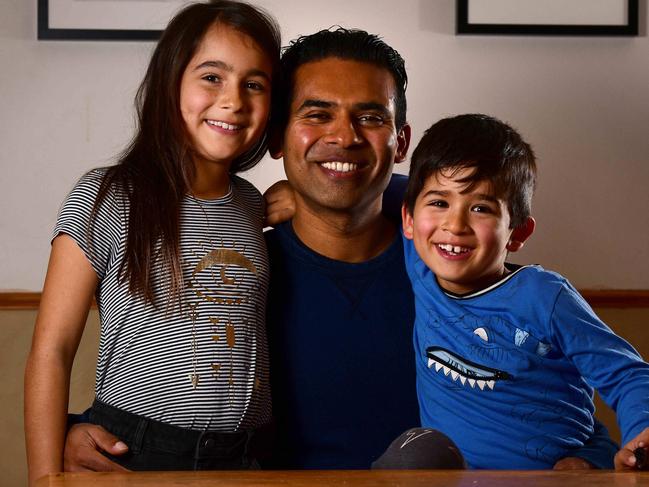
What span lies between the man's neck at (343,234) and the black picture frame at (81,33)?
582 millimetres

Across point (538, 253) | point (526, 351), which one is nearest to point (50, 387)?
point (526, 351)

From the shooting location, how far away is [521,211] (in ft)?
5.18

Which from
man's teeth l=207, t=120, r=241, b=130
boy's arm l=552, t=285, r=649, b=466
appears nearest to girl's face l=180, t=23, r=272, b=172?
man's teeth l=207, t=120, r=241, b=130

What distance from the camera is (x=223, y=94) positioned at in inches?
63.0

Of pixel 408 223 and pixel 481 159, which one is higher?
pixel 481 159

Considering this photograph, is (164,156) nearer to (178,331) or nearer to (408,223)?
(178,331)

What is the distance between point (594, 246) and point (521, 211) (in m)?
0.70

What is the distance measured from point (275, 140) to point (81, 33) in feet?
1.86

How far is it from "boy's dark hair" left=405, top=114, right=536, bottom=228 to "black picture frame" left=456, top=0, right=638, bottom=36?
541 mm

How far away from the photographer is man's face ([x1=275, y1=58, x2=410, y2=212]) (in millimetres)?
1761

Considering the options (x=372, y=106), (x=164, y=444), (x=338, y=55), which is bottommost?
(x=164, y=444)

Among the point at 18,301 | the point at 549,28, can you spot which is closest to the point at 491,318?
the point at 549,28

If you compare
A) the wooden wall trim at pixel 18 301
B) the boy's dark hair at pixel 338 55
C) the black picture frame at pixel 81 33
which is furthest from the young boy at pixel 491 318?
the wooden wall trim at pixel 18 301

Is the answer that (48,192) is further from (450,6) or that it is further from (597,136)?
(597,136)
